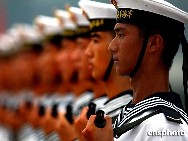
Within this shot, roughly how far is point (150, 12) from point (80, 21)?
2147 millimetres

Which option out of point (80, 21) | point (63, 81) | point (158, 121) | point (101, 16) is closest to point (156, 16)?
point (158, 121)

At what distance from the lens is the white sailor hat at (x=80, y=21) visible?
476 cm

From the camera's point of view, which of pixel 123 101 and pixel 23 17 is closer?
pixel 123 101

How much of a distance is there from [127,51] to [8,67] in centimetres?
780

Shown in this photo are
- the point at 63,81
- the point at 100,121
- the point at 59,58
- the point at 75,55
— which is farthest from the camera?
the point at 63,81

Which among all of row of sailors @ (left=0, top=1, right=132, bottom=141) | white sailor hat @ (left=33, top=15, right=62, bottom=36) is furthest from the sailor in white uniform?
white sailor hat @ (left=33, top=15, right=62, bottom=36)

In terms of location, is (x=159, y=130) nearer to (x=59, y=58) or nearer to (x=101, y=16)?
(x=101, y=16)

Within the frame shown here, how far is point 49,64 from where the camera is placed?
6352 millimetres

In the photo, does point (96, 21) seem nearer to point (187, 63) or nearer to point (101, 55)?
point (101, 55)

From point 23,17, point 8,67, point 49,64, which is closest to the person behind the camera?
point 49,64

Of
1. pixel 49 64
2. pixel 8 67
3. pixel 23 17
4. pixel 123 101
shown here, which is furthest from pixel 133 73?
pixel 8 67

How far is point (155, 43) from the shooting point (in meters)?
2.72

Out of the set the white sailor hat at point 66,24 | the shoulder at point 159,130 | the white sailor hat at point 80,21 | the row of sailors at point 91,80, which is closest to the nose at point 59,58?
the row of sailors at point 91,80

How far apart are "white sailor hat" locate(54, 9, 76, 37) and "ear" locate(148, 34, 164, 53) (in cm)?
237
